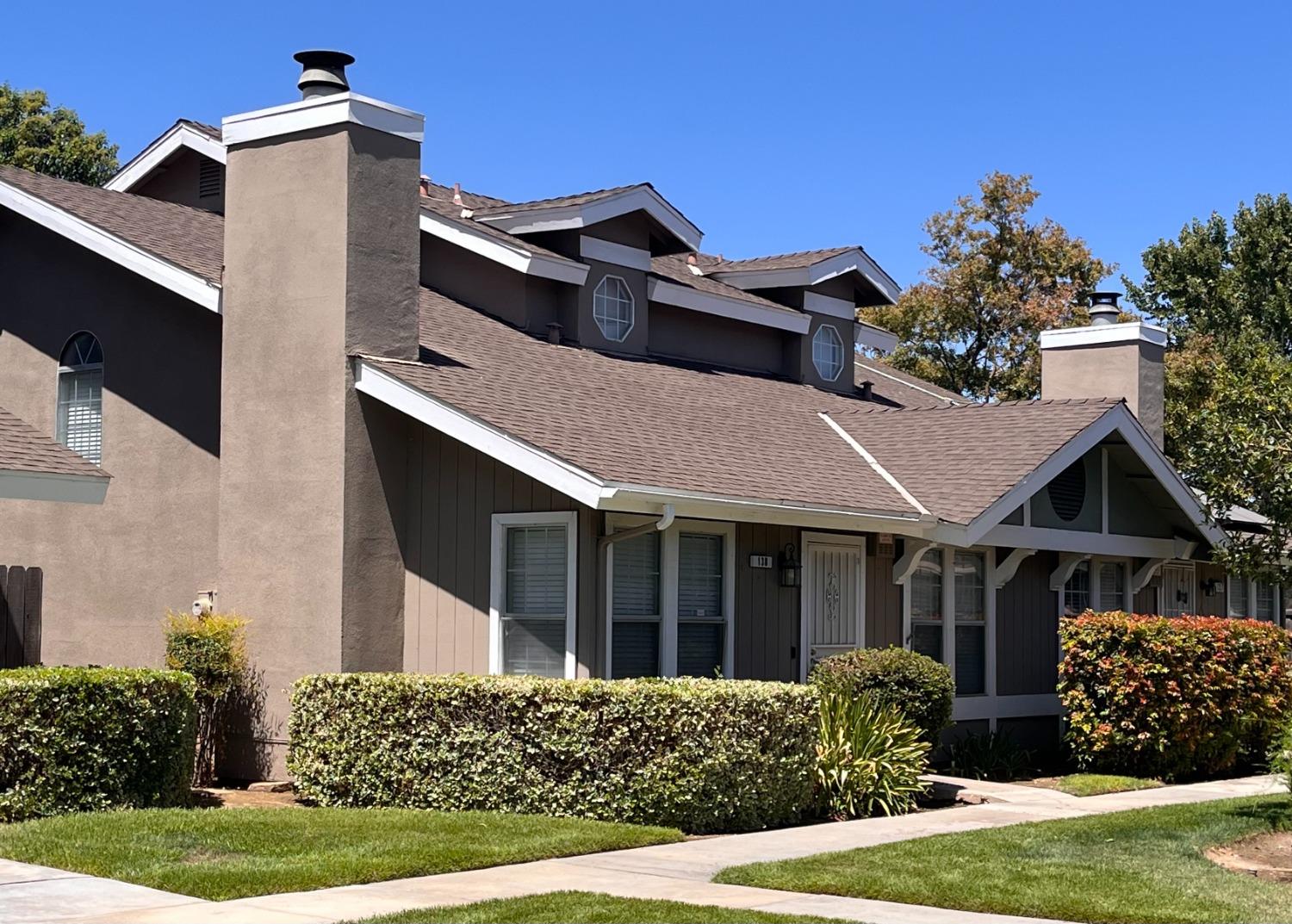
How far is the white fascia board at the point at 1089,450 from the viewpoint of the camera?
654 inches

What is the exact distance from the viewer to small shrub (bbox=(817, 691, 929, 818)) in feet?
44.6

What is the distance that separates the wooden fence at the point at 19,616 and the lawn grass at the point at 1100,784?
9.93m

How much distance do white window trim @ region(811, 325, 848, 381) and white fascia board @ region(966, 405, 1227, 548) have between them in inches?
207

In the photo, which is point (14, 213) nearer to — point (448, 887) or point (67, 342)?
point (67, 342)

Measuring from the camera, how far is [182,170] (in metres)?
20.7

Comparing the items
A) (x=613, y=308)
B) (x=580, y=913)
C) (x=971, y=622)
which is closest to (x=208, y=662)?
(x=580, y=913)

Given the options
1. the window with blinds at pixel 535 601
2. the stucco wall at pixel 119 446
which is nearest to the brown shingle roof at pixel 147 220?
the stucco wall at pixel 119 446

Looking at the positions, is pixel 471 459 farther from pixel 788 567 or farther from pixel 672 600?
pixel 788 567

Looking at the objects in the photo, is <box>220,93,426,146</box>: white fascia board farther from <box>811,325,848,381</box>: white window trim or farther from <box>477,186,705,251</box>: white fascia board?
<box>811,325,848,381</box>: white window trim

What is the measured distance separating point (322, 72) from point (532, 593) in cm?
561

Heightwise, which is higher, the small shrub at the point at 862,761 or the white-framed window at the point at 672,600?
the white-framed window at the point at 672,600

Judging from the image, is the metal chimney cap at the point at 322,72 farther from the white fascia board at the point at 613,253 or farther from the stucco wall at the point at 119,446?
the white fascia board at the point at 613,253

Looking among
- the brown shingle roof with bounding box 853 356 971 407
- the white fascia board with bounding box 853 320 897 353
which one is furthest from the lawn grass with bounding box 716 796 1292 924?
the white fascia board with bounding box 853 320 897 353

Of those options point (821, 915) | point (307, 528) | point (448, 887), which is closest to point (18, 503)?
point (307, 528)
